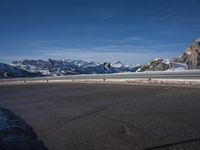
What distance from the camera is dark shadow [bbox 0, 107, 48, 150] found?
642 centimetres

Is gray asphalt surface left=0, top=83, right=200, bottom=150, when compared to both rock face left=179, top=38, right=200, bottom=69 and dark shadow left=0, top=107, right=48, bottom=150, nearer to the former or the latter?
dark shadow left=0, top=107, right=48, bottom=150

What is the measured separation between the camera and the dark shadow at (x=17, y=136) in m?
6.42

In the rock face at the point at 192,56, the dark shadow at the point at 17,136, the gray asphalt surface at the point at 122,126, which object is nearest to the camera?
the gray asphalt surface at the point at 122,126

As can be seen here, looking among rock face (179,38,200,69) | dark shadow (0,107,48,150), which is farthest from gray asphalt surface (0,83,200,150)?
rock face (179,38,200,69)

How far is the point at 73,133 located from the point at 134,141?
6.11 ft

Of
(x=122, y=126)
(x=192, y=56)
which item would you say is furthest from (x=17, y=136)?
(x=192, y=56)

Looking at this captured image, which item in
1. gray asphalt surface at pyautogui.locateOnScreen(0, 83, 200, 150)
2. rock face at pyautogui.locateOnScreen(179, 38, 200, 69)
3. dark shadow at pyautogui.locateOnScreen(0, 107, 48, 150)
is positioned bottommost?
dark shadow at pyautogui.locateOnScreen(0, 107, 48, 150)

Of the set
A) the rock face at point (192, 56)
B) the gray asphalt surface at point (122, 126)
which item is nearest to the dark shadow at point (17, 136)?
the gray asphalt surface at point (122, 126)

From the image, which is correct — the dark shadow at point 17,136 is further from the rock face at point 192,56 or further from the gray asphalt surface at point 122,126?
the rock face at point 192,56

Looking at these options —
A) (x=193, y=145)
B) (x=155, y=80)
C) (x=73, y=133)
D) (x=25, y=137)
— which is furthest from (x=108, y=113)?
(x=155, y=80)

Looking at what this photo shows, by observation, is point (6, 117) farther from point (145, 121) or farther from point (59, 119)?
point (145, 121)

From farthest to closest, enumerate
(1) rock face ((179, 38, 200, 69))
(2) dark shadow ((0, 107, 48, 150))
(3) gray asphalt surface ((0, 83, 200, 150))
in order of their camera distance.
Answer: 1. (1) rock face ((179, 38, 200, 69))
2. (2) dark shadow ((0, 107, 48, 150))
3. (3) gray asphalt surface ((0, 83, 200, 150))

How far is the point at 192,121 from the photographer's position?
7.74m

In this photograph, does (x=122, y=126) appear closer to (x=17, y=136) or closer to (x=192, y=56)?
(x=17, y=136)
